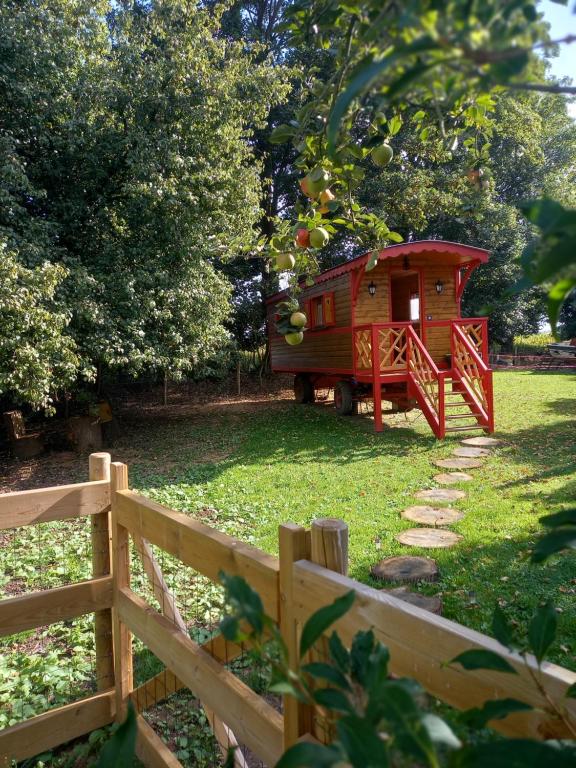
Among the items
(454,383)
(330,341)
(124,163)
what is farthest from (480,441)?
(124,163)

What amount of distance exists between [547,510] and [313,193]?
462 cm

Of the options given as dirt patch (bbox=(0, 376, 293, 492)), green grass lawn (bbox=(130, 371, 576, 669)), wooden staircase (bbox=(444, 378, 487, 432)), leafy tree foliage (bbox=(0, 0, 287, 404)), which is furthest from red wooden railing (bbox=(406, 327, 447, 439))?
leafy tree foliage (bbox=(0, 0, 287, 404))

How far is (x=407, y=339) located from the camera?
8820 mm

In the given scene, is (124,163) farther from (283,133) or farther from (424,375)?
(283,133)

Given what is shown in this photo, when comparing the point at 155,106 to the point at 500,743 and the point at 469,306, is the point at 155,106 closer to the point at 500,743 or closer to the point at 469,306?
the point at 500,743

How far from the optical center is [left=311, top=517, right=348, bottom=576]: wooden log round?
1207mm

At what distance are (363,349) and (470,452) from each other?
10.5 ft

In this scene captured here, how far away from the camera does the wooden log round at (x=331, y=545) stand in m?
1.21

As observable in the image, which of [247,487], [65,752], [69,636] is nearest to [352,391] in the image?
[247,487]

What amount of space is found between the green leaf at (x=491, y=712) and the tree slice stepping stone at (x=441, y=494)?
201 inches

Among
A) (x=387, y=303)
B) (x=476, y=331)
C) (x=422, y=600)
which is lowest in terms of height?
(x=422, y=600)

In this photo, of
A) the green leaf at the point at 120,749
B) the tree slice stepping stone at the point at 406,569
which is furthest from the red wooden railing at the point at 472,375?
the green leaf at the point at 120,749

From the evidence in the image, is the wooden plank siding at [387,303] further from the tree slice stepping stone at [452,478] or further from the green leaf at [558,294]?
the green leaf at [558,294]

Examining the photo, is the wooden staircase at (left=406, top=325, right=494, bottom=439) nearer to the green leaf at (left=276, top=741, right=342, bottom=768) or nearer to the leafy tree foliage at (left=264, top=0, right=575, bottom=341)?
the leafy tree foliage at (left=264, top=0, right=575, bottom=341)
